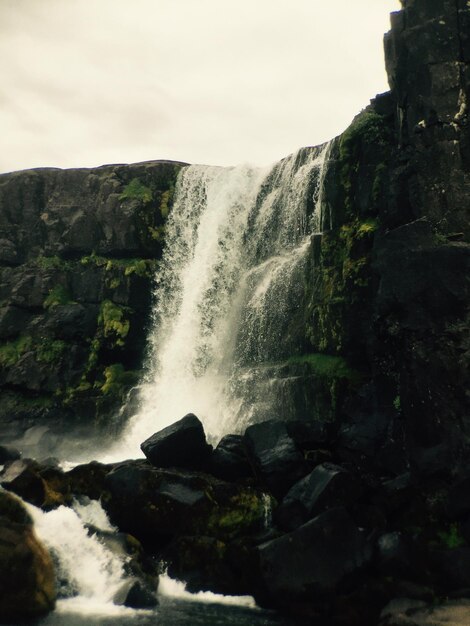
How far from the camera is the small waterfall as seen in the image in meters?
10.2

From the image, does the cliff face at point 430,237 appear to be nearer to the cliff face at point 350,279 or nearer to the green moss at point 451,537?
the cliff face at point 350,279

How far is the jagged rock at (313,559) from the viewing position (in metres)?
10.1

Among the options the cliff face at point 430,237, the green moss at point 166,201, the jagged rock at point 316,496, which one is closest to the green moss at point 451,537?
the cliff face at point 430,237

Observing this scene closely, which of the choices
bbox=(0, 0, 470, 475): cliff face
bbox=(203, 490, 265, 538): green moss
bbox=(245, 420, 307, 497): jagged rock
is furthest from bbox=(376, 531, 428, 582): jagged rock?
bbox=(245, 420, 307, 497): jagged rock

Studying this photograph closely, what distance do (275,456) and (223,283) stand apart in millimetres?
12066

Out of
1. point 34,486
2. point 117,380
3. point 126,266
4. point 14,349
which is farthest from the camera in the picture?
point 14,349

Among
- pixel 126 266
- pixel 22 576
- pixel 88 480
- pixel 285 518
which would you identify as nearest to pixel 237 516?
pixel 285 518

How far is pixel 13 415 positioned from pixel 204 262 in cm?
1131

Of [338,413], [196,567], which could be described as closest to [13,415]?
[338,413]

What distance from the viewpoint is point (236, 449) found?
14531 mm

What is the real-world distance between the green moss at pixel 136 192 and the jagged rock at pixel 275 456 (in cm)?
1783

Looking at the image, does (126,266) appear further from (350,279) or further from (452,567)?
(452,567)

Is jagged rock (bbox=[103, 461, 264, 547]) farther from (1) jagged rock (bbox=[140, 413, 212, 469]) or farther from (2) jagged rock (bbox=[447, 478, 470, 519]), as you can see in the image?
(2) jagged rock (bbox=[447, 478, 470, 519])

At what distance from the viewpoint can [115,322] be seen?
91.0 ft
